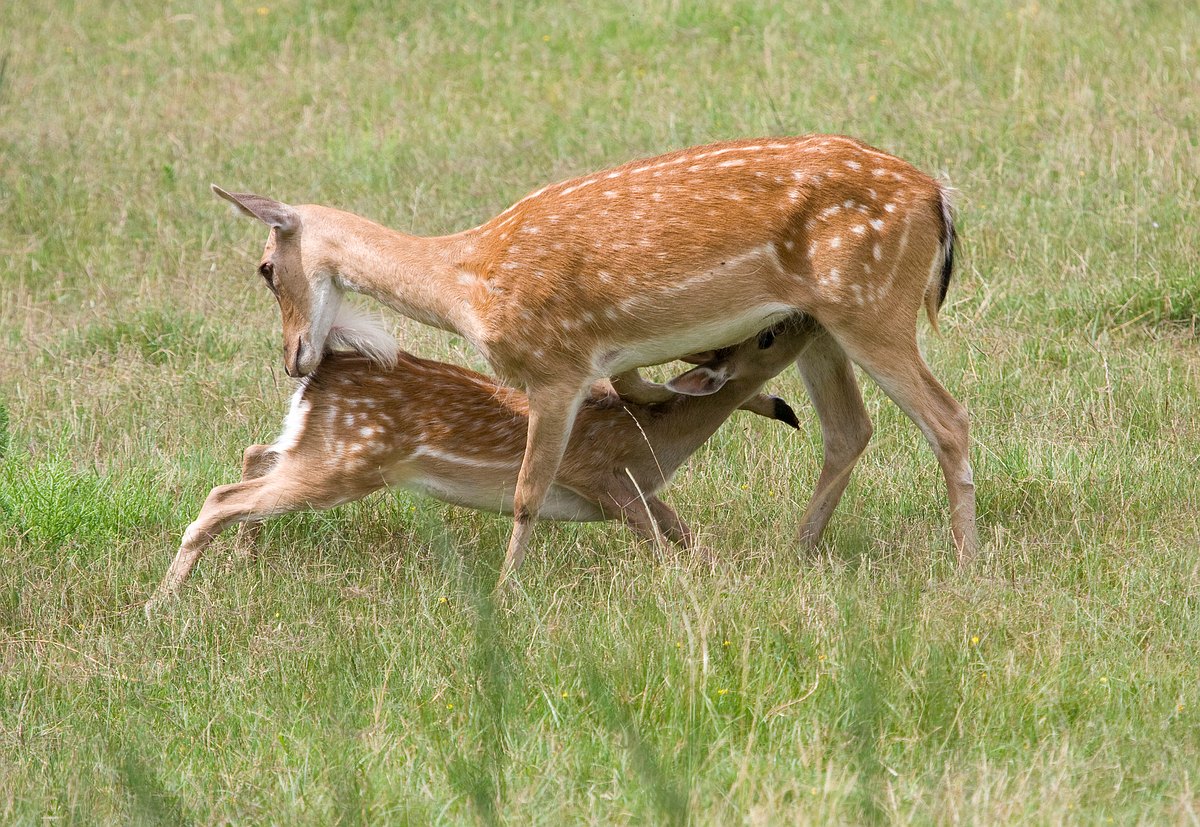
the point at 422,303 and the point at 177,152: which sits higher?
the point at 422,303

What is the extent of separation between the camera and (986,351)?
732cm

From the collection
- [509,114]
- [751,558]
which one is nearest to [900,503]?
[751,558]

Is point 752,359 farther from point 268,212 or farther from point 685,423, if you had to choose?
point 268,212

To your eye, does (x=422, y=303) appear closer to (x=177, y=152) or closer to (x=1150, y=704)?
(x=1150, y=704)

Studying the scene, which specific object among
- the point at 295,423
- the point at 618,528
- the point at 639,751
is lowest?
the point at 618,528

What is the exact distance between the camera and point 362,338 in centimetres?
612

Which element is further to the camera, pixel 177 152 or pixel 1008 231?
pixel 177 152

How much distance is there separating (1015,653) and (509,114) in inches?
277

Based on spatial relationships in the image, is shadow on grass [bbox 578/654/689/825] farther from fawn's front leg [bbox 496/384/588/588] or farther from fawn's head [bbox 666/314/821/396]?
fawn's head [bbox 666/314/821/396]

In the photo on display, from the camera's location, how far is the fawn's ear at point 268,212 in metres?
5.91

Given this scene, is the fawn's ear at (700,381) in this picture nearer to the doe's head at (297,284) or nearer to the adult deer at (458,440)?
the adult deer at (458,440)

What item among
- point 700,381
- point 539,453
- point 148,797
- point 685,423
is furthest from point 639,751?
point 685,423

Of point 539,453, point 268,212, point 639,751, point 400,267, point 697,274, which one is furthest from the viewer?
point 268,212

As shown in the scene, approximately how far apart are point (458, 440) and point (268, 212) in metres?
1.13
